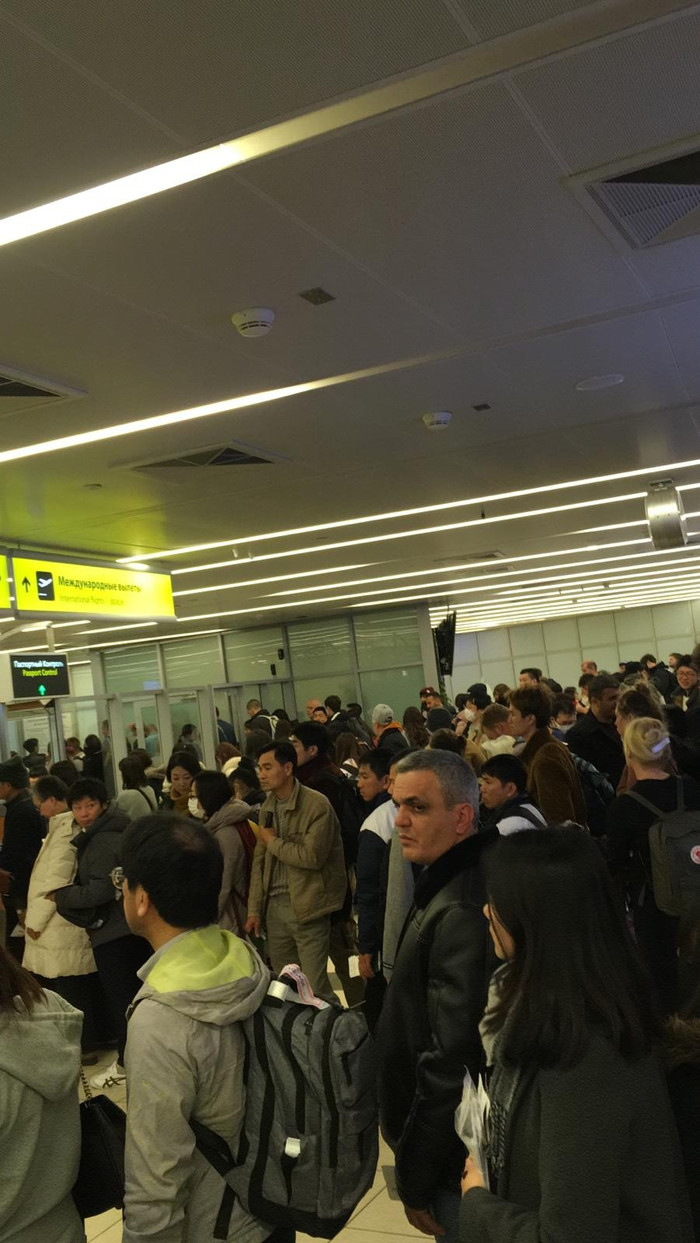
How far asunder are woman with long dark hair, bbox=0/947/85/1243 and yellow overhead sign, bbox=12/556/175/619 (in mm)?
7979

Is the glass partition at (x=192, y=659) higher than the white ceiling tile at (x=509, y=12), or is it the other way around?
the white ceiling tile at (x=509, y=12)

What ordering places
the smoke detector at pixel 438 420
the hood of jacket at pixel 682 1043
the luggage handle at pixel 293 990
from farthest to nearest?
Answer: the smoke detector at pixel 438 420
the luggage handle at pixel 293 990
the hood of jacket at pixel 682 1043

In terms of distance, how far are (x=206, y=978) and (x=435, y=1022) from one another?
21.1 inches

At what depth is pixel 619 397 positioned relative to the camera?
321 inches

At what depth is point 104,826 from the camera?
19.7ft

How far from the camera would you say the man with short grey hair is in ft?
7.37

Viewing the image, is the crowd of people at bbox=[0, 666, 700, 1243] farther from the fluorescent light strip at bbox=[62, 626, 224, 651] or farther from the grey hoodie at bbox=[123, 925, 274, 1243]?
the fluorescent light strip at bbox=[62, 626, 224, 651]

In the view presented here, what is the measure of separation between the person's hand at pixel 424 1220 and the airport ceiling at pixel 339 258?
3.10 metres

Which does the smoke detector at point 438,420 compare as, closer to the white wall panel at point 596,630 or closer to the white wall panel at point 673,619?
the white wall panel at point 596,630

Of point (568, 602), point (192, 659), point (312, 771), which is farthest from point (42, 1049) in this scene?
point (568, 602)

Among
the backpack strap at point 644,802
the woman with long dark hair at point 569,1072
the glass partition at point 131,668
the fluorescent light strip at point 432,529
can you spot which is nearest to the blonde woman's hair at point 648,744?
the backpack strap at point 644,802

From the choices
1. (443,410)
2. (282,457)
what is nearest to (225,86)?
(443,410)

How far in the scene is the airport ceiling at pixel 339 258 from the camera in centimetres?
327

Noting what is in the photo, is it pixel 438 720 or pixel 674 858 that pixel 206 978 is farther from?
pixel 438 720
